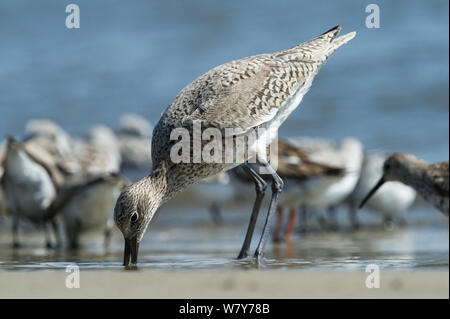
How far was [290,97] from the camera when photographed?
21.2 feet

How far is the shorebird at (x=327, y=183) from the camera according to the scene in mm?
10031

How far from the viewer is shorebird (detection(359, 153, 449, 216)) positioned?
22.9ft

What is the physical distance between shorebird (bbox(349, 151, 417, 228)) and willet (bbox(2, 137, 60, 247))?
3.89m

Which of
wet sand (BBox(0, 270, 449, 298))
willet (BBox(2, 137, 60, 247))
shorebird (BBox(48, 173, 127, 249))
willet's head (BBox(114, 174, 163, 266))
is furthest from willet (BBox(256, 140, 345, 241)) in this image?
wet sand (BBox(0, 270, 449, 298))

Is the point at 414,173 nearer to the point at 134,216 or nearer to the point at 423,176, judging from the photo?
the point at 423,176

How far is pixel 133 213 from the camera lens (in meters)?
A: 5.50

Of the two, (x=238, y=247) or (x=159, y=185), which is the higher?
(x=159, y=185)

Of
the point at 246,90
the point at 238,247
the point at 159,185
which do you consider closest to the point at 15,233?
the point at 238,247

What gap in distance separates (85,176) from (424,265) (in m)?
5.22

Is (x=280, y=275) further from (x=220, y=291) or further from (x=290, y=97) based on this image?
(x=290, y=97)

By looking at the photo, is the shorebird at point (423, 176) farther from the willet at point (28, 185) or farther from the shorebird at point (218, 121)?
the willet at point (28, 185)

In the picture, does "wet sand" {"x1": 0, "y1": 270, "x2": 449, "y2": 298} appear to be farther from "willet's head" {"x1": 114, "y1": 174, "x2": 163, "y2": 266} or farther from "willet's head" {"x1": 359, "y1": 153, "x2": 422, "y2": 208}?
"willet's head" {"x1": 359, "y1": 153, "x2": 422, "y2": 208}

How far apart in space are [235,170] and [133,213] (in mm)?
4845
